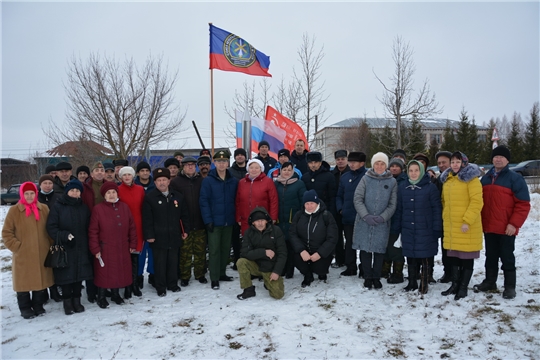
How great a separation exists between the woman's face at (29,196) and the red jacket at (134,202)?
1.09m

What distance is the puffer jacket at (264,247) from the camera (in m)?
5.17

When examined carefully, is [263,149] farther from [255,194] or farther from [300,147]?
[255,194]

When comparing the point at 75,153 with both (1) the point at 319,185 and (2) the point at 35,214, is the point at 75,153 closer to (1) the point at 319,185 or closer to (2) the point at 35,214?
(2) the point at 35,214

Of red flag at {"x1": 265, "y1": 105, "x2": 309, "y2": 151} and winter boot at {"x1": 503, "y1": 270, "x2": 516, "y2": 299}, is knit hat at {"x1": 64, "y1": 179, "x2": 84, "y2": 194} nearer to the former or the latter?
red flag at {"x1": 265, "y1": 105, "x2": 309, "y2": 151}

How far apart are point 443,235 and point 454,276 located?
1.94ft

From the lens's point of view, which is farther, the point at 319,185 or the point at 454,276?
the point at 319,185

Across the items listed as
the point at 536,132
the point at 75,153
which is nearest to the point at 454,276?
the point at 75,153

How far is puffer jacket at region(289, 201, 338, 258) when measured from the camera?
5441 millimetres

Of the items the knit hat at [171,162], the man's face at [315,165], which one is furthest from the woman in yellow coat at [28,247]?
the man's face at [315,165]

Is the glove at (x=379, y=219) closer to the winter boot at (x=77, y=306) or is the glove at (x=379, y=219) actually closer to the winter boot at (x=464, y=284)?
the winter boot at (x=464, y=284)

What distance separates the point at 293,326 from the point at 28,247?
3.56 metres

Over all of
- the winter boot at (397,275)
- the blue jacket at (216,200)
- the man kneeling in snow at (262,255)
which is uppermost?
the blue jacket at (216,200)

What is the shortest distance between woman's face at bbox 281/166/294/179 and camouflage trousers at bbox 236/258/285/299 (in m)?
1.62

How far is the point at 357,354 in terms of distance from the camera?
3578 millimetres
